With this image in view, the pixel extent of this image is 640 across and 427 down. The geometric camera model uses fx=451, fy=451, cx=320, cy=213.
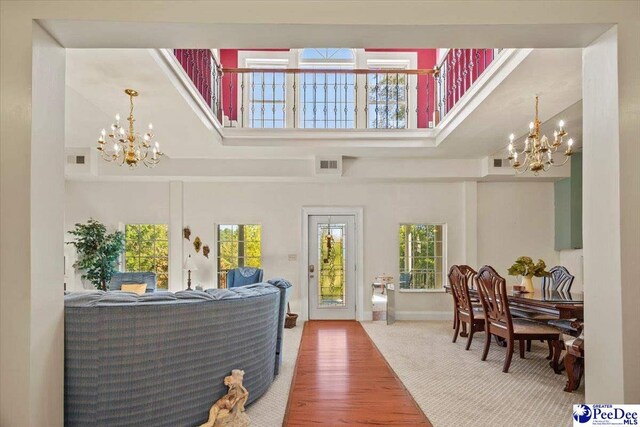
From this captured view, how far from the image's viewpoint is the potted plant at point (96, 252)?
22.5ft

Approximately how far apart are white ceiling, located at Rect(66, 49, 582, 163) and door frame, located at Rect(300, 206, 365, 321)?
3.84 ft

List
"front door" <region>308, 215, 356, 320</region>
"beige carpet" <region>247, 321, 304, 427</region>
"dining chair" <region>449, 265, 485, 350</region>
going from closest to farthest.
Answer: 1. "beige carpet" <region>247, 321, 304, 427</region>
2. "dining chair" <region>449, 265, 485, 350</region>
3. "front door" <region>308, 215, 356, 320</region>

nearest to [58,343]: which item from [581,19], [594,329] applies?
[594,329]

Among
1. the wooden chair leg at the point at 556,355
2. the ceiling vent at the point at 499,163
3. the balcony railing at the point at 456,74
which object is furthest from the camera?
the ceiling vent at the point at 499,163

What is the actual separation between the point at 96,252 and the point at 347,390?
4762mm

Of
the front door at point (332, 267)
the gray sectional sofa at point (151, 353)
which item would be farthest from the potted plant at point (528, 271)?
the gray sectional sofa at point (151, 353)

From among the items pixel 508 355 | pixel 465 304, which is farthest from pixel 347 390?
pixel 465 304

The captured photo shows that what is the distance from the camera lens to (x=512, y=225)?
309 inches

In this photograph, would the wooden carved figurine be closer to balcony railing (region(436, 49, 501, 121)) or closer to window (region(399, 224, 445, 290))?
balcony railing (region(436, 49, 501, 121))

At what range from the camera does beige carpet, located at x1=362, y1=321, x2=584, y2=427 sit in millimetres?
3365

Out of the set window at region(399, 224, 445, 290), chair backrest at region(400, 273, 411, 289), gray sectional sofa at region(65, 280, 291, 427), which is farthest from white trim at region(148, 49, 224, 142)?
chair backrest at region(400, 273, 411, 289)

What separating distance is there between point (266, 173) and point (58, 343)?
5029 millimetres

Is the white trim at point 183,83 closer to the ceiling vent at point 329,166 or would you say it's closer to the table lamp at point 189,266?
the ceiling vent at point 329,166

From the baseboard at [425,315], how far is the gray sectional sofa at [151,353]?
4.85 meters
